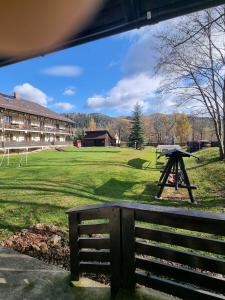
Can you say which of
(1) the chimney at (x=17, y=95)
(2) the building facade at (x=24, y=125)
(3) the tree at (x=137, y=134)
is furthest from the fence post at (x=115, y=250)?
(3) the tree at (x=137, y=134)

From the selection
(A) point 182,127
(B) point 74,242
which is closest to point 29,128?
(B) point 74,242

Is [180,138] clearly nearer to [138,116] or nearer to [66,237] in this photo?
[138,116]

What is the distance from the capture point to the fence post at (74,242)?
12.3 ft

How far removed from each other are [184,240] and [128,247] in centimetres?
72

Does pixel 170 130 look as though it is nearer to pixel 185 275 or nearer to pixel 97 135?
pixel 97 135

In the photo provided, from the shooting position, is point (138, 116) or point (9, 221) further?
point (138, 116)

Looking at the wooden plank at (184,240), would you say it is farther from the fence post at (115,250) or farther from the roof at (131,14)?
the roof at (131,14)

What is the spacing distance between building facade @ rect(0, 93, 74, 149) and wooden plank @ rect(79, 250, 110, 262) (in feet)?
111

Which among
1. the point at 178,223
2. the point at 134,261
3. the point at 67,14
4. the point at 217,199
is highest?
the point at 67,14

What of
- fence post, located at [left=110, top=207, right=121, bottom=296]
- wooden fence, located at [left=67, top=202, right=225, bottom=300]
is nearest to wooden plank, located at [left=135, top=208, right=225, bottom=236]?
wooden fence, located at [left=67, top=202, right=225, bottom=300]

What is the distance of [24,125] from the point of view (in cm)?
4338

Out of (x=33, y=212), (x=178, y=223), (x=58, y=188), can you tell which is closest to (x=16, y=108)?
(x=58, y=188)

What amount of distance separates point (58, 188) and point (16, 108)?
32720 millimetres

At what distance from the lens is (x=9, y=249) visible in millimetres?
4867
